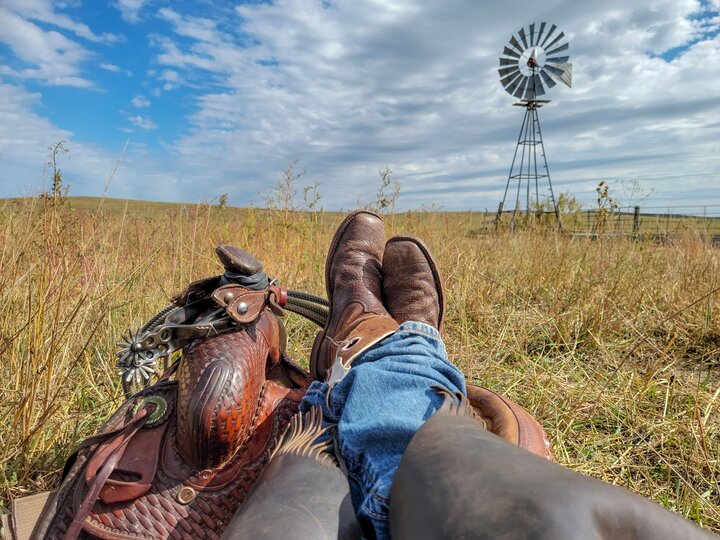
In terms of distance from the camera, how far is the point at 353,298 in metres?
1.81

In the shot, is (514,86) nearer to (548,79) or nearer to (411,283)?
(548,79)

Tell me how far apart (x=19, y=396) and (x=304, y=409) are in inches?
52.0

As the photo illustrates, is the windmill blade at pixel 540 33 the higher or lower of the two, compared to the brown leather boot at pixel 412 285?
higher

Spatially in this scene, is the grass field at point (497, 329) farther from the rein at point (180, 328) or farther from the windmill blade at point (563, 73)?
the windmill blade at point (563, 73)

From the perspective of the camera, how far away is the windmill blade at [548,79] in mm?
16484

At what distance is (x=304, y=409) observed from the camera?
1.10 meters

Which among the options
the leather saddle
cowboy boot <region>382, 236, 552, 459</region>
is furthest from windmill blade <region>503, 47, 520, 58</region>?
the leather saddle

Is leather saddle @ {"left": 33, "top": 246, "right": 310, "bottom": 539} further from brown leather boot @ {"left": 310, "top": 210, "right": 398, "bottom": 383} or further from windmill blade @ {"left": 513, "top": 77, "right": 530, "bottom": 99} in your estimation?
windmill blade @ {"left": 513, "top": 77, "right": 530, "bottom": 99}

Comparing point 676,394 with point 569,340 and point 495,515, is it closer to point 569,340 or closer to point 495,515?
point 569,340

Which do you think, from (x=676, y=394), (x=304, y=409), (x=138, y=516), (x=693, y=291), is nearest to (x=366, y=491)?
(x=304, y=409)

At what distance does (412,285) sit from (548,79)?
17541 millimetres

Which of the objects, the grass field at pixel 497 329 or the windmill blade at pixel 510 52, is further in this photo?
the windmill blade at pixel 510 52

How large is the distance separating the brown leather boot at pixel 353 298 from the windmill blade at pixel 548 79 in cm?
1699

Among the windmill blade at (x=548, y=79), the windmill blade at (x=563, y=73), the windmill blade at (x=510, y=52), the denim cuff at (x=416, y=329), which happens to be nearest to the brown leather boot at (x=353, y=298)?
the denim cuff at (x=416, y=329)
